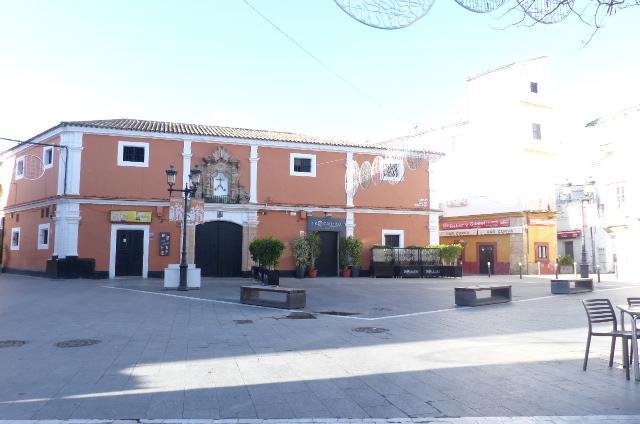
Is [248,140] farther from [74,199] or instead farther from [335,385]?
[335,385]

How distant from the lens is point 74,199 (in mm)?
21688

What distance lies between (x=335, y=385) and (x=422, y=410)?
112cm

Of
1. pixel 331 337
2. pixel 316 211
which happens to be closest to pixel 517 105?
pixel 316 211

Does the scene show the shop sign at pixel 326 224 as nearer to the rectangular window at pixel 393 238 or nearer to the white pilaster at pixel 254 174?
the rectangular window at pixel 393 238

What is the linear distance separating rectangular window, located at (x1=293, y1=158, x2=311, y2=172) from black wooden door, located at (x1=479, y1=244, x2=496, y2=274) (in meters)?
16.4

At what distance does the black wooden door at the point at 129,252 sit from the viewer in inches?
877

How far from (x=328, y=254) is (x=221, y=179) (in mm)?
6774

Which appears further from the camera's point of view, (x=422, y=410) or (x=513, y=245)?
(x=513, y=245)

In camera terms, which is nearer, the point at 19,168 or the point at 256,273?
the point at 256,273

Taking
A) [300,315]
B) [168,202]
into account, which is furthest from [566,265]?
[300,315]

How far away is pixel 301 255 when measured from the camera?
24.0m

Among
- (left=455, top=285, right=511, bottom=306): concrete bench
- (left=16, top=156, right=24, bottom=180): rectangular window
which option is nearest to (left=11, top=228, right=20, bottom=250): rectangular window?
(left=16, top=156, right=24, bottom=180): rectangular window

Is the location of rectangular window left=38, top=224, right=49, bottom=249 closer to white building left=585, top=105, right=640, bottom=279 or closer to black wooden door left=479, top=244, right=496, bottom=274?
black wooden door left=479, top=244, right=496, bottom=274

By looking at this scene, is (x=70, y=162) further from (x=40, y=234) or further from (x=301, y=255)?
(x=301, y=255)
